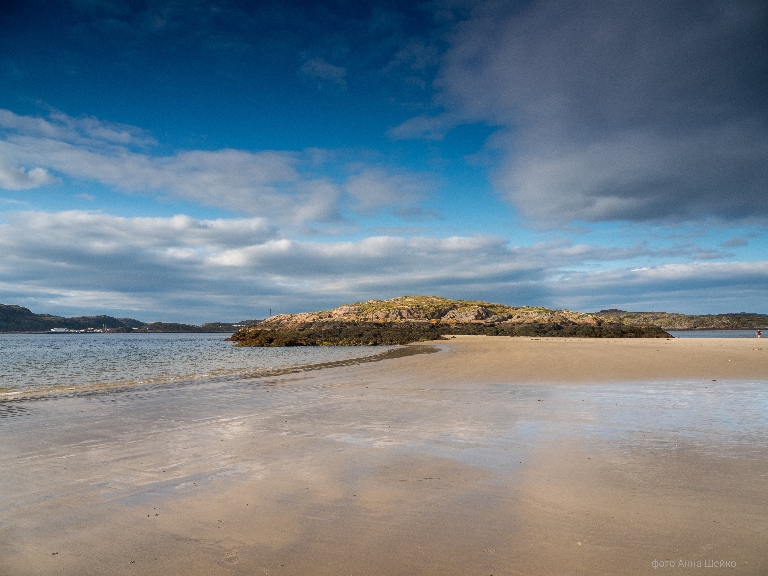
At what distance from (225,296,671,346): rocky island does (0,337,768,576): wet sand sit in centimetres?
4201

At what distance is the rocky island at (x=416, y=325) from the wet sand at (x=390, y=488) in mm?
42013

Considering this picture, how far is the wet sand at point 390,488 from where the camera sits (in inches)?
152

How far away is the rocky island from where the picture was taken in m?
55.0

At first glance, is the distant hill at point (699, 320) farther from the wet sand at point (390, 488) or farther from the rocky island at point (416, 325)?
the wet sand at point (390, 488)

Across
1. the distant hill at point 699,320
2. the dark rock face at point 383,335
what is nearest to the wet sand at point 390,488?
the dark rock face at point 383,335

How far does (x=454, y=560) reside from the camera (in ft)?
12.4

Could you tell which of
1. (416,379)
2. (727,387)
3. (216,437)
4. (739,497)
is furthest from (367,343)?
(739,497)

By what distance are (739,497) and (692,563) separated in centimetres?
185

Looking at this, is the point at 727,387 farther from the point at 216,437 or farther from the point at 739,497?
the point at 216,437

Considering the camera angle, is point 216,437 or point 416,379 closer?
point 216,437

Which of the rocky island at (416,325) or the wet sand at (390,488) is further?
the rocky island at (416,325)

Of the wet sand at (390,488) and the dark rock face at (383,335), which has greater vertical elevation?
the dark rock face at (383,335)

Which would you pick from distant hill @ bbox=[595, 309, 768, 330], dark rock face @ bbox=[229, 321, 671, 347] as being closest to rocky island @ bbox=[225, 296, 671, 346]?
dark rock face @ bbox=[229, 321, 671, 347]

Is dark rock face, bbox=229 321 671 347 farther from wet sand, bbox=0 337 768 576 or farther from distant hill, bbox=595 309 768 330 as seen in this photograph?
distant hill, bbox=595 309 768 330
